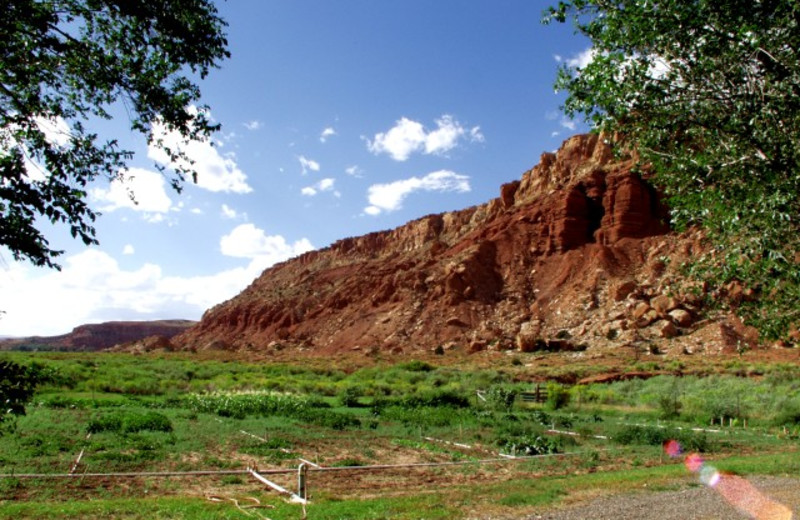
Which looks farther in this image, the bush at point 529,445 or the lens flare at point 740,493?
the bush at point 529,445

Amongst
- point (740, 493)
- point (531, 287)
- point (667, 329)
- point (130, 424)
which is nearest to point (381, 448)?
point (130, 424)

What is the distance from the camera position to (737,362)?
149 ft

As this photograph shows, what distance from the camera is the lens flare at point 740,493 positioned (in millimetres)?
9094

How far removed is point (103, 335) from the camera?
17912 cm

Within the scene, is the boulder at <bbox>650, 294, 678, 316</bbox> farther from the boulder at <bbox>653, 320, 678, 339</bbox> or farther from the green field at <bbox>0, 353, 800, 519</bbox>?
the green field at <bbox>0, 353, 800, 519</bbox>

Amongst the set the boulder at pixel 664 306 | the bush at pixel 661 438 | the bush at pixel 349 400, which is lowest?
the bush at pixel 349 400

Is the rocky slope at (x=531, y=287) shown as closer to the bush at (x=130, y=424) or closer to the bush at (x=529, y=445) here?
the bush at (x=529, y=445)

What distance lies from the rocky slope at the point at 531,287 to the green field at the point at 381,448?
28.3m

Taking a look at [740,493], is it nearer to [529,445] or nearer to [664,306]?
[529,445]

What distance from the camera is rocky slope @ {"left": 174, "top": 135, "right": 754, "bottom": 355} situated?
63.3 metres

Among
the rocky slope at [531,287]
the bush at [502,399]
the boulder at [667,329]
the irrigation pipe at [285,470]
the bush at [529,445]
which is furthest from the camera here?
the rocky slope at [531,287]

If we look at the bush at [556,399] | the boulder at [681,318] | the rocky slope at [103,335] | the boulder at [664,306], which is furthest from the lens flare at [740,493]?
the rocky slope at [103,335]

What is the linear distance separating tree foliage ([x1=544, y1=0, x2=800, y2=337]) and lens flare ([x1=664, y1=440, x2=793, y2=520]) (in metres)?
3.31

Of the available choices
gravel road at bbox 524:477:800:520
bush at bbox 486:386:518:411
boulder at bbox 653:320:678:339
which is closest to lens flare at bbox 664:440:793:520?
gravel road at bbox 524:477:800:520
